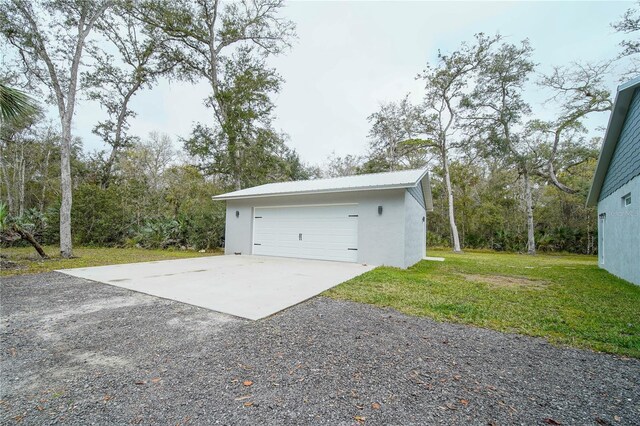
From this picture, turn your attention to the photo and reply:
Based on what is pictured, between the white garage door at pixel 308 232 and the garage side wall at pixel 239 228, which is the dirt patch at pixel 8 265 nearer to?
the garage side wall at pixel 239 228

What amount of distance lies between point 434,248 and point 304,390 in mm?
17799


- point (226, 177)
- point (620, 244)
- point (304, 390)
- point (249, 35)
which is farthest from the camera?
point (226, 177)

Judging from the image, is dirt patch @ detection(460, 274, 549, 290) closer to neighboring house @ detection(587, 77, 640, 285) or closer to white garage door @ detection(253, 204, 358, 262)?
neighboring house @ detection(587, 77, 640, 285)

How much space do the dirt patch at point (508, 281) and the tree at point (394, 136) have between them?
1290 cm

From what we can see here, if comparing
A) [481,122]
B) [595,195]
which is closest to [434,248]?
[481,122]

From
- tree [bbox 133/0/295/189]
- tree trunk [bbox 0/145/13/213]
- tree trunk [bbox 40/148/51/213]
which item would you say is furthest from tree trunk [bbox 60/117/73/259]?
tree trunk [bbox 40/148/51/213]

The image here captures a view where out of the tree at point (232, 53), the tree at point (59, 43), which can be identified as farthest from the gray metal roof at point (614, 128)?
the tree at point (59, 43)

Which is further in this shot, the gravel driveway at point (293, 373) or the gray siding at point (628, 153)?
the gray siding at point (628, 153)

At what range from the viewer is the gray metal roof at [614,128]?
5766mm

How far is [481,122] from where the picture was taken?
15.5 metres

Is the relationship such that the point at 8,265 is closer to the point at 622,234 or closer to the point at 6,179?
the point at 622,234

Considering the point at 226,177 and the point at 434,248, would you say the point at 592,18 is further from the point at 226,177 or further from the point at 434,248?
the point at 226,177

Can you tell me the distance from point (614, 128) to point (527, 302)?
6.00m

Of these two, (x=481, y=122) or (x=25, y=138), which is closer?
(x=481, y=122)
